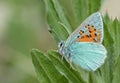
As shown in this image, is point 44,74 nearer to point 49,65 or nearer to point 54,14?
point 49,65

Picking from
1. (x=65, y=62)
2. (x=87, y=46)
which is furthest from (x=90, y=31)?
(x=65, y=62)

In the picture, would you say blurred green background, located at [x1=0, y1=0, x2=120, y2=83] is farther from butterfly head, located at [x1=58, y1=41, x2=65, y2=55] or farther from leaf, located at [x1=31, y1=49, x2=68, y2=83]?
leaf, located at [x1=31, y1=49, x2=68, y2=83]

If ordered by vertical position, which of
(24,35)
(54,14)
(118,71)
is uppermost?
(24,35)

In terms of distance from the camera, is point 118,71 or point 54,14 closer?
point 118,71

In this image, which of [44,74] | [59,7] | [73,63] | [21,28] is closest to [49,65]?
[44,74]

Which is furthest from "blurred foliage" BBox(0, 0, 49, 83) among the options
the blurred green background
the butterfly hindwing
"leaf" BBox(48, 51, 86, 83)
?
"leaf" BBox(48, 51, 86, 83)

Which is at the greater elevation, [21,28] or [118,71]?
[21,28]
